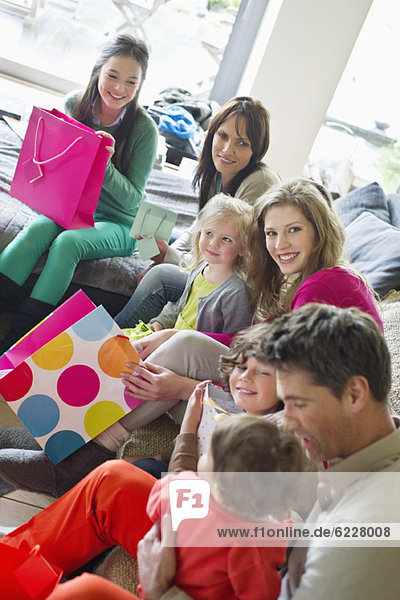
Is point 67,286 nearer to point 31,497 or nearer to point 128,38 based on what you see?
point 31,497

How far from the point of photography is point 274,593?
3.34 feet

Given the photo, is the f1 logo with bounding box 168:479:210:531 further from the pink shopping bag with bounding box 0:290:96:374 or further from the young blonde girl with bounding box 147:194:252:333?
the young blonde girl with bounding box 147:194:252:333

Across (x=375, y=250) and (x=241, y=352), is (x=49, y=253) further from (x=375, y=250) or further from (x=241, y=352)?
(x=375, y=250)

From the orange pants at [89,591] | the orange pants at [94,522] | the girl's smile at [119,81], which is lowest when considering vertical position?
the orange pants at [94,522]

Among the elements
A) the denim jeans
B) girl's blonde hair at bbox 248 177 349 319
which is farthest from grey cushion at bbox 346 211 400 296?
the denim jeans

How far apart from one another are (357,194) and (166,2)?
2.24 meters

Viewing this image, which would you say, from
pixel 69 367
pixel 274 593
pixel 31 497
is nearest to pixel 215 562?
pixel 274 593

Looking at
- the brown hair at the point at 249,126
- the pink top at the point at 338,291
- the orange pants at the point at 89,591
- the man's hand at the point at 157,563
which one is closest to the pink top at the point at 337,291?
the pink top at the point at 338,291

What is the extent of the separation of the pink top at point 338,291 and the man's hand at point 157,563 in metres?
0.62

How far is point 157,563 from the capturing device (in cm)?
107

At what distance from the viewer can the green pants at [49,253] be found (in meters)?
2.13

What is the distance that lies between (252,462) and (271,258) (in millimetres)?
907

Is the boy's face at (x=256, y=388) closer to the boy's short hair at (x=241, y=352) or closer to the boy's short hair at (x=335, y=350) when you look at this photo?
the boy's short hair at (x=241, y=352)

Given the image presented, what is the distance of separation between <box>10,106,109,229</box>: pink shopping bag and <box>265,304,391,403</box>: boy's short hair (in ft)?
4.24
